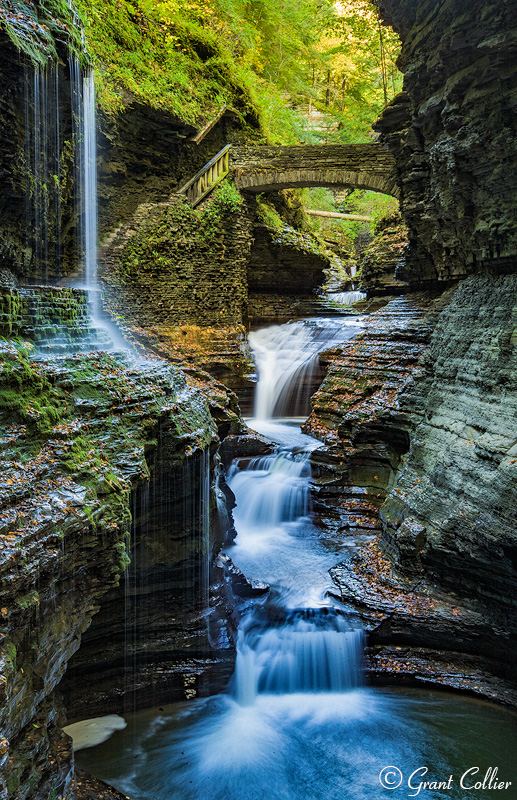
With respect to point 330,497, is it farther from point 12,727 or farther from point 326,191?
point 326,191

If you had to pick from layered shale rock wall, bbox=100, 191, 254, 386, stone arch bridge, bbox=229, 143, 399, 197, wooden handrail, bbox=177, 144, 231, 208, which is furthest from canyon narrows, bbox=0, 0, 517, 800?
stone arch bridge, bbox=229, 143, 399, 197

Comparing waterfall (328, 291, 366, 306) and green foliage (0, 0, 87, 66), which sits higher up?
green foliage (0, 0, 87, 66)

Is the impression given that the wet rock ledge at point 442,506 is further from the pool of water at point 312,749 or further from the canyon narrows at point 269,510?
the pool of water at point 312,749

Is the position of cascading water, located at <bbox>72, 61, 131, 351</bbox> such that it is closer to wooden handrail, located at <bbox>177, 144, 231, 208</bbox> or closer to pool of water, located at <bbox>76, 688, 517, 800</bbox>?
wooden handrail, located at <bbox>177, 144, 231, 208</bbox>

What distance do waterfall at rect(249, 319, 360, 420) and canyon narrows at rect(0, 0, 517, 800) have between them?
1.32 m

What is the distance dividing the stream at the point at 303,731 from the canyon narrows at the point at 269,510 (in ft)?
0.09

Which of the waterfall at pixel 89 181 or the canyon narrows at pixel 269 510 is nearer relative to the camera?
the canyon narrows at pixel 269 510

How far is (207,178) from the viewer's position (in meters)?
16.8

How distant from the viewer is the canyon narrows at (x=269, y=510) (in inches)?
179

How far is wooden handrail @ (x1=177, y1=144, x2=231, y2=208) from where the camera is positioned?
54.2 ft

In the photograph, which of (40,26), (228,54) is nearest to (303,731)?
(40,26)

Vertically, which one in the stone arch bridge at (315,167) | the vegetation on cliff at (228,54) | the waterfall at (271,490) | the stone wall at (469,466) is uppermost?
the vegetation on cliff at (228,54)

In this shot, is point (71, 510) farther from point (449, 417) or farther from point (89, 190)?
point (89, 190)

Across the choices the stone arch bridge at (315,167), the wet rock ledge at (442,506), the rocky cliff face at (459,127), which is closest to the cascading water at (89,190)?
the wet rock ledge at (442,506)
